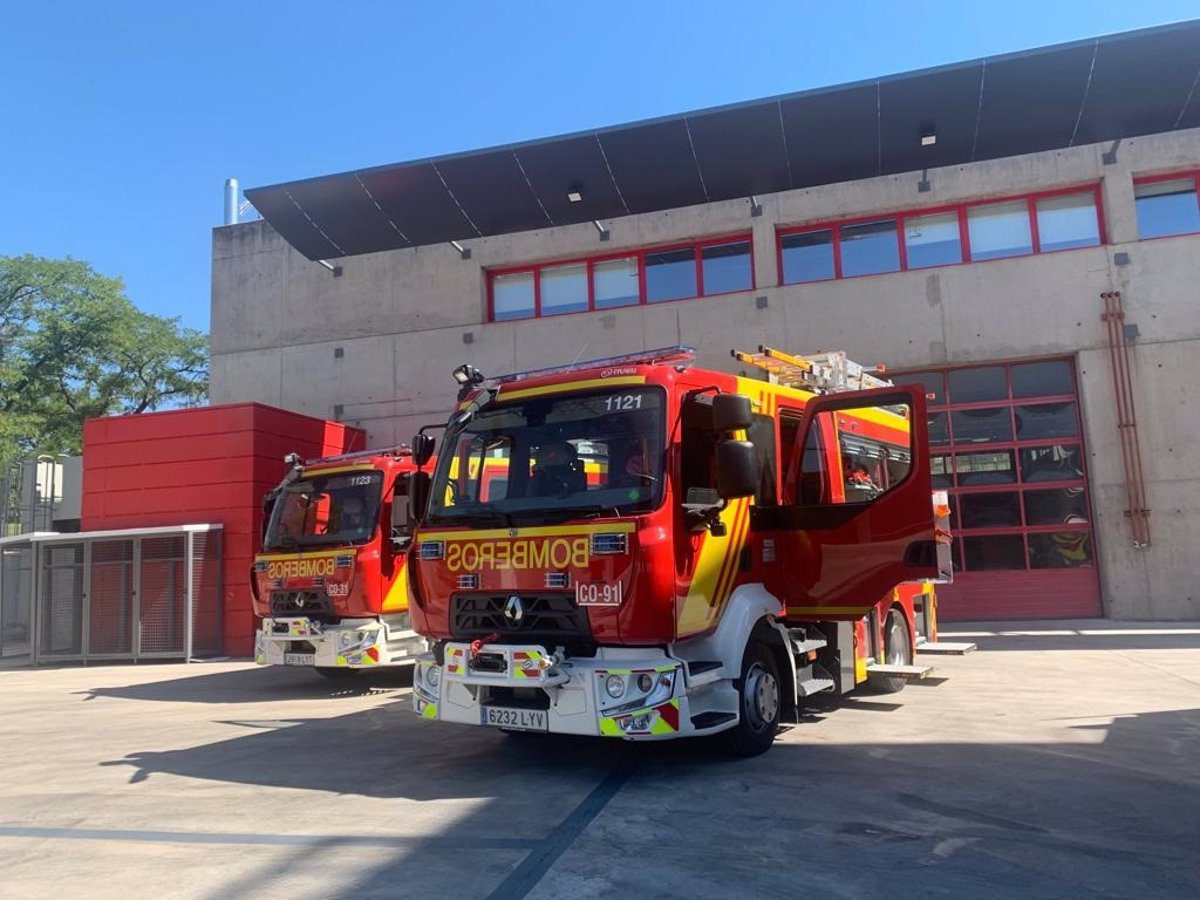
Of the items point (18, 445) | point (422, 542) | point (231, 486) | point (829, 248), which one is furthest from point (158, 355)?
point (422, 542)

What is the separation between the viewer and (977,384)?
52.1 ft

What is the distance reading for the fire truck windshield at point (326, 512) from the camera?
1055 centimetres

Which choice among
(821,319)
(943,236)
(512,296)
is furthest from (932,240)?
(512,296)

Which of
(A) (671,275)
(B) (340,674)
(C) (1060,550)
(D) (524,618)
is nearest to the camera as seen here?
(D) (524,618)

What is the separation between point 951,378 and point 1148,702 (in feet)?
28.0

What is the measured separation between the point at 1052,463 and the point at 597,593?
500 inches

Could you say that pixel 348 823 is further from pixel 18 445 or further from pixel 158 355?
pixel 158 355

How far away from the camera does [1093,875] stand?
13.4 ft

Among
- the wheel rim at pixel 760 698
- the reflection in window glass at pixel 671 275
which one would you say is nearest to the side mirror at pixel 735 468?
the wheel rim at pixel 760 698

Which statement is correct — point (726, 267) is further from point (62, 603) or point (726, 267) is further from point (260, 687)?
point (62, 603)

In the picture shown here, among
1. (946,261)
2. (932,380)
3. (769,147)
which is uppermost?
(769,147)

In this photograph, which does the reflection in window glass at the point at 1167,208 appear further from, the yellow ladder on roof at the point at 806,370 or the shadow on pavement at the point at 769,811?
the shadow on pavement at the point at 769,811

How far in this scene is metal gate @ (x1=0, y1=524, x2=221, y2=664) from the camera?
15.5m

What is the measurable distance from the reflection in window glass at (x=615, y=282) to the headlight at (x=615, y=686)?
12.9 metres
